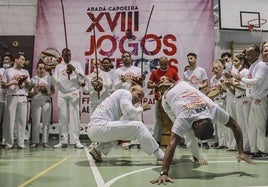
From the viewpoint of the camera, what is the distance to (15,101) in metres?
7.29

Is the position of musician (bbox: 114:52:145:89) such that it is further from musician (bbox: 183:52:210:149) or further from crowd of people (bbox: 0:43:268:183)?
musician (bbox: 183:52:210:149)

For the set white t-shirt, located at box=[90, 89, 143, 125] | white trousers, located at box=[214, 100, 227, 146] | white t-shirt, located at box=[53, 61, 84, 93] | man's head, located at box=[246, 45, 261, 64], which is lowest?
white trousers, located at box=[214, 100, 227, 146]

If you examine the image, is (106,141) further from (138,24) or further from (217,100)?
(138,24)

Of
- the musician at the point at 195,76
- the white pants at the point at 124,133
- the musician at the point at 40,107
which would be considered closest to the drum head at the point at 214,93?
the musician at the point at 195,76

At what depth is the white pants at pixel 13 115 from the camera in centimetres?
727

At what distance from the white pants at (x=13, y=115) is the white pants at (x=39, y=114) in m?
0.46

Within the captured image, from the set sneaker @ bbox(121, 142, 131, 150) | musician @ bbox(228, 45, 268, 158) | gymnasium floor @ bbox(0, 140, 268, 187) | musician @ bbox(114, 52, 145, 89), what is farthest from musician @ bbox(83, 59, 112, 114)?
musician @ bbox(228, 45, 268, 158)

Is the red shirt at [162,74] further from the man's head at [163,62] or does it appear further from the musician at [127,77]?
the musician at [127,77]

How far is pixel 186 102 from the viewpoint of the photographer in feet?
12.9

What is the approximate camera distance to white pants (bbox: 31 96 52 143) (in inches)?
312

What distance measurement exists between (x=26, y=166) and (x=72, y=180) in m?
1.27

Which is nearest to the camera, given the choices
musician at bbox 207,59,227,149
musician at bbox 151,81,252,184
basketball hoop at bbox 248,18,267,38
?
musician at bbox 151,81,252,184

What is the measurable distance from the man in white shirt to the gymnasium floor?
12.1 inches

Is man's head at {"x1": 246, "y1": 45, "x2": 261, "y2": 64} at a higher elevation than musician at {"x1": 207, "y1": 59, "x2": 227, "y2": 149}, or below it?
higher
